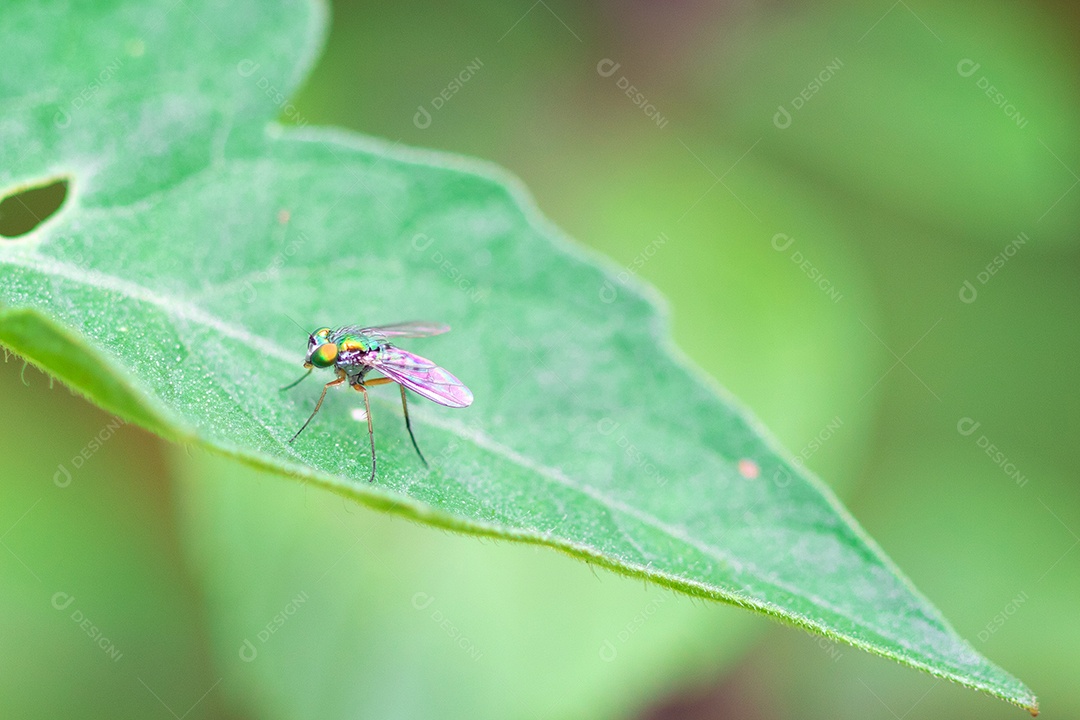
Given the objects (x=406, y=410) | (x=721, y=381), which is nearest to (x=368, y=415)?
(x=406, y=410)

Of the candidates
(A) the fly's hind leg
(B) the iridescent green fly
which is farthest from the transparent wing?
(A) the fly's hind leg

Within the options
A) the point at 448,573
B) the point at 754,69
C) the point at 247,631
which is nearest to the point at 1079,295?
the point at 754,69

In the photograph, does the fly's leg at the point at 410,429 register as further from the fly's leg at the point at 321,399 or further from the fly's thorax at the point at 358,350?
the fly's thorax at the point at 358,350

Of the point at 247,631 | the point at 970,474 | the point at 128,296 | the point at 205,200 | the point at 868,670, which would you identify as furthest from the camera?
the point at 970,474

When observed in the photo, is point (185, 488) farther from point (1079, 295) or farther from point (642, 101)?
point (1079, 295)

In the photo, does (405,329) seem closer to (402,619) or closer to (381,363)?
(381,363)
